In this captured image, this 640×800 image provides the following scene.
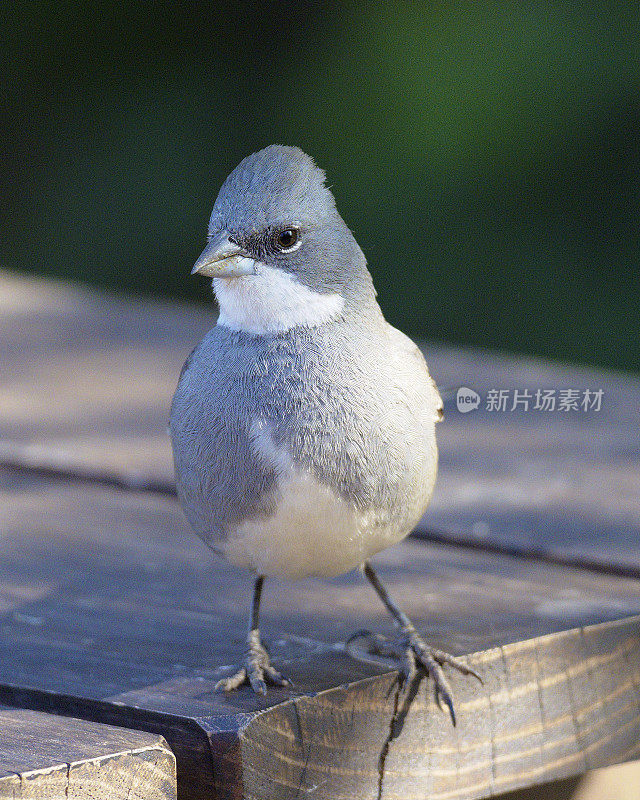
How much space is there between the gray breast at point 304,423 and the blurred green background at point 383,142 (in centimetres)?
372

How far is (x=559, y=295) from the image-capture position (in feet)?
17.9

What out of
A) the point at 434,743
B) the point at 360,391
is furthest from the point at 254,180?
the point at 434,743

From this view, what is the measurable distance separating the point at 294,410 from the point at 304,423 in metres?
0.02

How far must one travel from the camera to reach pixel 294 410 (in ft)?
4.87

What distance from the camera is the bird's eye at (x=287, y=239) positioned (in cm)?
154

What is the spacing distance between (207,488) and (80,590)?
0.42m

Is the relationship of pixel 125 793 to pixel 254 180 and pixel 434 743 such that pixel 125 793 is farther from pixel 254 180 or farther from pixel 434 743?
pixel 254 180

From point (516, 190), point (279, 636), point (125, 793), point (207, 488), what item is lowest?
point (125, 793)

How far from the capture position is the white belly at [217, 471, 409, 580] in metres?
1.46

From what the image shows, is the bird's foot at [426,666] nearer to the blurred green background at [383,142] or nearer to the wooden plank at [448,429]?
the wooden plank at [448,429]

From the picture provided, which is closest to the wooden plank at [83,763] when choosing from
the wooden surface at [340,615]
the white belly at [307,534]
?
the wooden surface at [340,615]

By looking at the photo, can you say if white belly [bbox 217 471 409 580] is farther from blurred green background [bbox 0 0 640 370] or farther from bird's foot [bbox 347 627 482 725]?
blurred green background [bbox 0 0 640 370]

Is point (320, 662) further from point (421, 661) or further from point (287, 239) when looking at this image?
point (287, 239)

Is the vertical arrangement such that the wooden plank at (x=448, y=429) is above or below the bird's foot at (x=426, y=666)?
above
